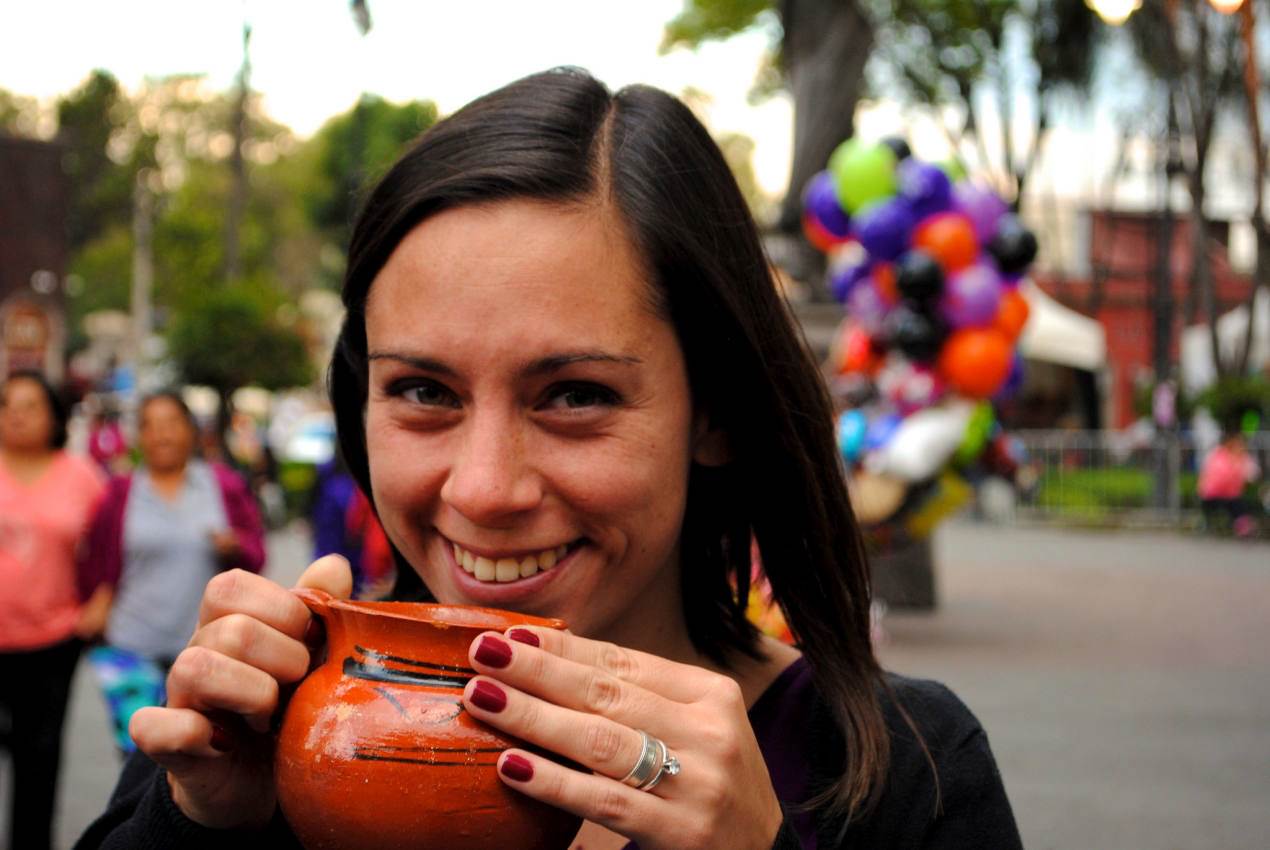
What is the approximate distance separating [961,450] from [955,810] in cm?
867

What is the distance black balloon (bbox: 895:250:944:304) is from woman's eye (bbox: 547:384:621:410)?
8321 mm

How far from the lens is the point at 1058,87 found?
A: 25578mm

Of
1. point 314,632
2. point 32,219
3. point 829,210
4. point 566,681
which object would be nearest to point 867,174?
point 829,210

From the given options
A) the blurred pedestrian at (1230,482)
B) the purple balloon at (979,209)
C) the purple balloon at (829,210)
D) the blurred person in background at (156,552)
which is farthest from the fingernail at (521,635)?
the blurred pedestrian at (1230,482)

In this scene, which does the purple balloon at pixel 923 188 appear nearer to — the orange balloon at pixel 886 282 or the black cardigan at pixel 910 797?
the orange balloon at pixel 886 282

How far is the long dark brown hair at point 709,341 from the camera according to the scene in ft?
5.34

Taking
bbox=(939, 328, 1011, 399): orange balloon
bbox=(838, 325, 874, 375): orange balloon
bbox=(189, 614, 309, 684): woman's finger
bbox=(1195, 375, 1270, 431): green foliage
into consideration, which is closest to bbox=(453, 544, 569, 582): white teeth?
bbox=(189, 614, 309, 684): woman's finger

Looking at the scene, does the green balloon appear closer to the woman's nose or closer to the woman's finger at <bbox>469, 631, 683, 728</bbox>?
the woman's nose

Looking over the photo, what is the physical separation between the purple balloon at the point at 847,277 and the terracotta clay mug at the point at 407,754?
9466 millimetres

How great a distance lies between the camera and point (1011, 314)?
33.5ft

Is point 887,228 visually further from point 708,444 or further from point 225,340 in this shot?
point 225,340

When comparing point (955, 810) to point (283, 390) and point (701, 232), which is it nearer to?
point (701, 232)

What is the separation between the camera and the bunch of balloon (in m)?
9.89

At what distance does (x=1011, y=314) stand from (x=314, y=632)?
9363mm
